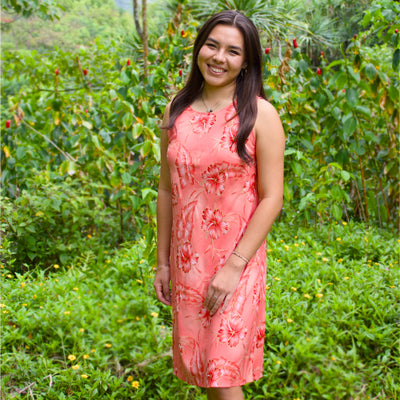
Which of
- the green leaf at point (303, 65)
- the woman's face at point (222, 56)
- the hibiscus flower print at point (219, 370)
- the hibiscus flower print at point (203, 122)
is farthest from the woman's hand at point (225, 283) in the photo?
the green leaf at point (303, 65)

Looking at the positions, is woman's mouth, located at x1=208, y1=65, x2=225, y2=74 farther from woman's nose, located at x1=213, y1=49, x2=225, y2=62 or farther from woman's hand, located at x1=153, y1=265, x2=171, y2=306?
woman's hand, located at x1=153, y1=265, x2=171, y2=306

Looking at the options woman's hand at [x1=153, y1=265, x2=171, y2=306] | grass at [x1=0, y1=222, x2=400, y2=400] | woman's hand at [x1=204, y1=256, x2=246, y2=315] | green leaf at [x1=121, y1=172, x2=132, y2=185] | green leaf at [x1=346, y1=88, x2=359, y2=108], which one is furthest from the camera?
green leaf at [x1=346, y1=88, x2=359, y2=108]

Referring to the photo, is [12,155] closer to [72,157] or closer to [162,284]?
[72,157]

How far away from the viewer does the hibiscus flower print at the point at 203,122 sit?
47.9 inches

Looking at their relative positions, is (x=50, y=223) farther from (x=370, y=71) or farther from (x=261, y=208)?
(x=370, y=71)

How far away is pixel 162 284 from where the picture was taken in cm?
141

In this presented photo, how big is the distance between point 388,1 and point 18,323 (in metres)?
2.19

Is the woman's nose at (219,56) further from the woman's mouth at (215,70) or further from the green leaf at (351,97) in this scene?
the green leaf at (351,97)

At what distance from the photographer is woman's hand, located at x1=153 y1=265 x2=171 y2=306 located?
141 centimetres

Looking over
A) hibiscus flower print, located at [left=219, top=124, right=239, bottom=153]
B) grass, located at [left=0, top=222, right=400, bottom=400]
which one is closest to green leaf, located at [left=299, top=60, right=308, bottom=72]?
grass, located at [left=0, top=222, right=400, bottom=400]

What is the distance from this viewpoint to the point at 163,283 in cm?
141

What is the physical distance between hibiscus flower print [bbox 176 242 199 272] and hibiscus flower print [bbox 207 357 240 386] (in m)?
0.24

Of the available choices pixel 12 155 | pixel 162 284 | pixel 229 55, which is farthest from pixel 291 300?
pixel 12 155

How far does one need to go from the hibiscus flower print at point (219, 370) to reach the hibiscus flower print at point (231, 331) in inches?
1.8
